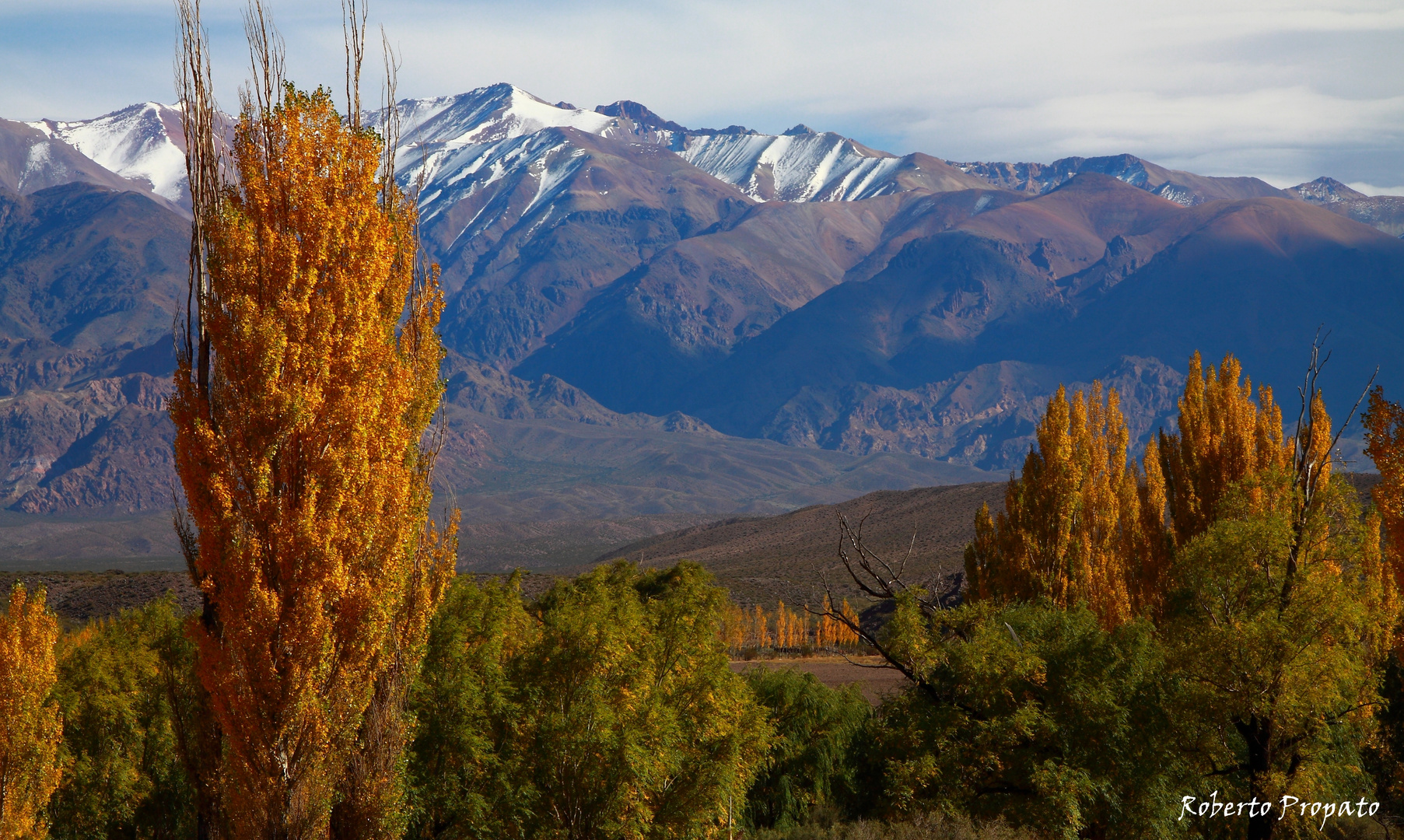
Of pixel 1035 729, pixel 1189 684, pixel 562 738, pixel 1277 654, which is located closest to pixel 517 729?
pixel 562 738

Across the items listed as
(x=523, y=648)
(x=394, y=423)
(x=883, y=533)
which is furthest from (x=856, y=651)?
(x=883, y=533)

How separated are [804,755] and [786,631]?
223 feet

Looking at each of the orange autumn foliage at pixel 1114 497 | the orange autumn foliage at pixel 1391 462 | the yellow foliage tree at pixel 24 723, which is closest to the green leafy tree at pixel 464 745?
the yellow foliage tree at pixel 24 723

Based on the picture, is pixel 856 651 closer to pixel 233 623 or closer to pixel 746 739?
pixel 746 739

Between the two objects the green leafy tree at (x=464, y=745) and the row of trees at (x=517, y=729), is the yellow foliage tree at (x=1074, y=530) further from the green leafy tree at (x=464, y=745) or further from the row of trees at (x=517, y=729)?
the green leafy tree at (x=464, y=745)

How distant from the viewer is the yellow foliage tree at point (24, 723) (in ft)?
99.5

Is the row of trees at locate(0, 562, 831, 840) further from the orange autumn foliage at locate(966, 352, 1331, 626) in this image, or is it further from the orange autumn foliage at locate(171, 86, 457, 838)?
the orange autumn foliage at locate(966, 352, 1331, 626)

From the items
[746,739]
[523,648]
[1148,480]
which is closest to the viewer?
[523,648]

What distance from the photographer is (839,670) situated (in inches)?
2761

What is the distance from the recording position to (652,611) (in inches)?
1296

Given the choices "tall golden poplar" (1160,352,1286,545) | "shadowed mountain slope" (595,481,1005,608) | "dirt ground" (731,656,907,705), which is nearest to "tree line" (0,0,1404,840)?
A: "tall golden poplar" (1160,352,1286,545)

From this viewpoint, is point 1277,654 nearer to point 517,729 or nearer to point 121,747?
point 517,729

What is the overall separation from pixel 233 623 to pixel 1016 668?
14.8 m

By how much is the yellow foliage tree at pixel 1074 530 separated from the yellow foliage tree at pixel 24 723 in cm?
2849
